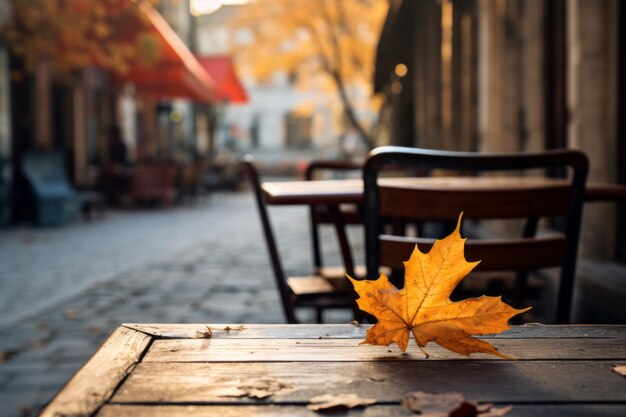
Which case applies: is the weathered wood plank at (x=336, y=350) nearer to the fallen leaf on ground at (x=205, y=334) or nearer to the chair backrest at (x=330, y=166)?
the fallen leaf on ground at (x=205, y=334)

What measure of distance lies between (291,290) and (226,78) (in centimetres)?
1937

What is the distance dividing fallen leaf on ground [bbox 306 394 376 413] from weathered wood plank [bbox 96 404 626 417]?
0.01 meters

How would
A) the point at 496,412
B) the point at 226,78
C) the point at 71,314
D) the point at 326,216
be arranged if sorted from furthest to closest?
the point at 226,78 < the point at 71,314 < the point at 326,216 < the point at 496,412

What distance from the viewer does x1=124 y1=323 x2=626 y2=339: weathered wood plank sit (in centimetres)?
128

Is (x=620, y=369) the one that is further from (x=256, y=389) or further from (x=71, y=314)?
(x=71, y=314)

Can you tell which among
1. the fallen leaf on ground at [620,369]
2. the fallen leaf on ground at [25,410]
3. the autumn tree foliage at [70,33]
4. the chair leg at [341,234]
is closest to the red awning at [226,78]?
the autumn tree foliage at [70,33]

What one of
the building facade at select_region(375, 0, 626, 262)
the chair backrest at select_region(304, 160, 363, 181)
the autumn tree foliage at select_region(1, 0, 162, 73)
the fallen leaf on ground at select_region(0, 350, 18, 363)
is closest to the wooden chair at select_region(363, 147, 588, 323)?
the chair backrest at select_region(304, 160, 363, 181)

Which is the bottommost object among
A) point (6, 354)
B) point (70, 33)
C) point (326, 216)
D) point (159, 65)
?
point (6, 354)

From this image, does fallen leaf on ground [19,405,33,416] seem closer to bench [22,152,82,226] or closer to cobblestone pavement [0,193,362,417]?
cobblestone pavement [0,193,362,417]

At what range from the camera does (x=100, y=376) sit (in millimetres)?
1046

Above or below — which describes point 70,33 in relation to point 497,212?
above

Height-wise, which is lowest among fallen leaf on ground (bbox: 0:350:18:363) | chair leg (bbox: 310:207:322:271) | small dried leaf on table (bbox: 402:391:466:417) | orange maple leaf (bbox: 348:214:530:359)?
fallen leaf on ground (bbox: 0:350:18:363)

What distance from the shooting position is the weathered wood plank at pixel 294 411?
925 millimetres

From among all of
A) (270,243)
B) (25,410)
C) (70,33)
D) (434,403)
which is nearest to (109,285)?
(25,410)
